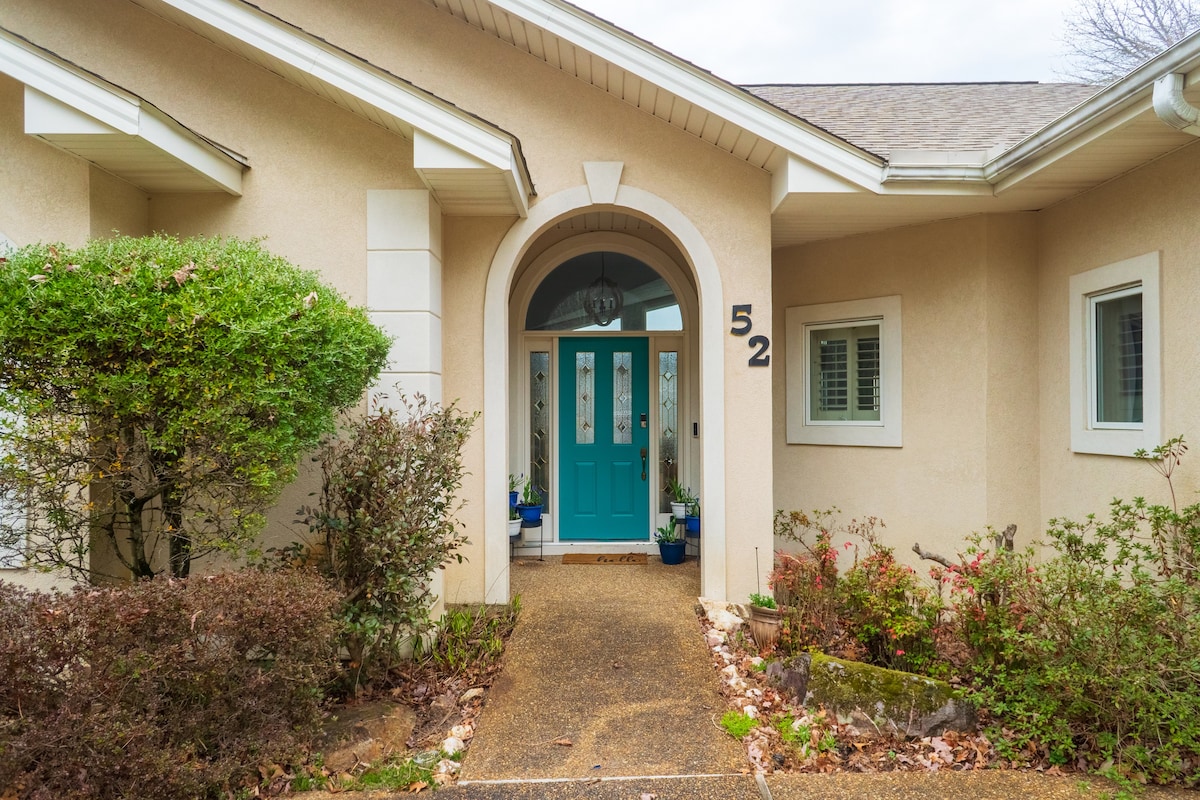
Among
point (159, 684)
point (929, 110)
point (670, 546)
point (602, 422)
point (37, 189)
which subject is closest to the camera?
point (159, 684)

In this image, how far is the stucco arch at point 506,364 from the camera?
16.8 feet

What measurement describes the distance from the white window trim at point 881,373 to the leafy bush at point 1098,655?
219 centimetres

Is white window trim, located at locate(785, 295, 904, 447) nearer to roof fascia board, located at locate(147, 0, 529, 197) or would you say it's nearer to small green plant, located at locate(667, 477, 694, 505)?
small green plant, located at locate(667, 477, 694, 505)

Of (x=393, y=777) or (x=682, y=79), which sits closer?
(x=393, y=777)

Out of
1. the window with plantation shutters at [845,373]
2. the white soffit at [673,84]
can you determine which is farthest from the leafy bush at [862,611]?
the white soffit at [673,84]

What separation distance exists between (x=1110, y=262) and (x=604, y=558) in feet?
16.1

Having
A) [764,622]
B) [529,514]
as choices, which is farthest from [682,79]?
[529,514]

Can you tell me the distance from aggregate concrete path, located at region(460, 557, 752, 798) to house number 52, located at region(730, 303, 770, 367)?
1.97 meters

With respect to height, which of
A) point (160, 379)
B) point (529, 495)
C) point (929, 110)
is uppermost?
Answer: point (929, 110)

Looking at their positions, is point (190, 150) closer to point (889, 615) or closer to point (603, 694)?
point (603, 694)

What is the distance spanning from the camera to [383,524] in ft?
12.6

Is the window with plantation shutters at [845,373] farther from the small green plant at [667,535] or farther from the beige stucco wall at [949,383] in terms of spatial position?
the small green plant at [667,535]

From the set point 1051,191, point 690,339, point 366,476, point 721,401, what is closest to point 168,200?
point 366,476

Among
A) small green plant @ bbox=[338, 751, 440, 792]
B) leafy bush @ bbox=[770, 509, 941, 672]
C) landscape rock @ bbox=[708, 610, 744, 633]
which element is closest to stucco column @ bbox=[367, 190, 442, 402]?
small green plant @ bbox=[338, 751, 440, 792]
